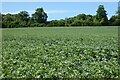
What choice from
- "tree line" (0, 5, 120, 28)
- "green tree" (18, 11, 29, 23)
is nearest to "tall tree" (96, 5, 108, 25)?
"tree line" (0, 5, 120, 28)

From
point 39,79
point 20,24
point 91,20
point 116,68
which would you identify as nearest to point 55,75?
point 39,79

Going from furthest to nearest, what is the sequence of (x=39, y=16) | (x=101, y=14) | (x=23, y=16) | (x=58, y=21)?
1. (x=101, y=14)
2. (x=39, y=16)
3. (x=23, y=16)
4. (x=58, y=21)

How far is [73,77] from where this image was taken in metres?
7.63

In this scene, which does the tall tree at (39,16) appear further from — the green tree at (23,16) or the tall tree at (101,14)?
the tall tree at (101,14)

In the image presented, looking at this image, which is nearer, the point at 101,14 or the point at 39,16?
the point at 39,16

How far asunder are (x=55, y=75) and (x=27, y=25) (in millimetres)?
51858

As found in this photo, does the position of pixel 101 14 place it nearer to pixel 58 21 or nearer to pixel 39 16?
pixel 58 21

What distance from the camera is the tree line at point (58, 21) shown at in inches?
2301

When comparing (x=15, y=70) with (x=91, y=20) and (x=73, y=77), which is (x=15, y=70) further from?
(x=91, y=20)

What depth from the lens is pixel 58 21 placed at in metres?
63.1

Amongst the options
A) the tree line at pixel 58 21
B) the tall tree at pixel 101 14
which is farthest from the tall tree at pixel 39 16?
the tall tree at pixel 101 14

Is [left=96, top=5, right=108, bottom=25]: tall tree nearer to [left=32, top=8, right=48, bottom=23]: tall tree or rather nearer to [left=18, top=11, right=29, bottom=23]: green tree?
[left=32, top=8, right=48, bottom=23]: tall tree

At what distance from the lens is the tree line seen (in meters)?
58.5

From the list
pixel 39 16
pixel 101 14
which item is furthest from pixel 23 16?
pixel 101 14
